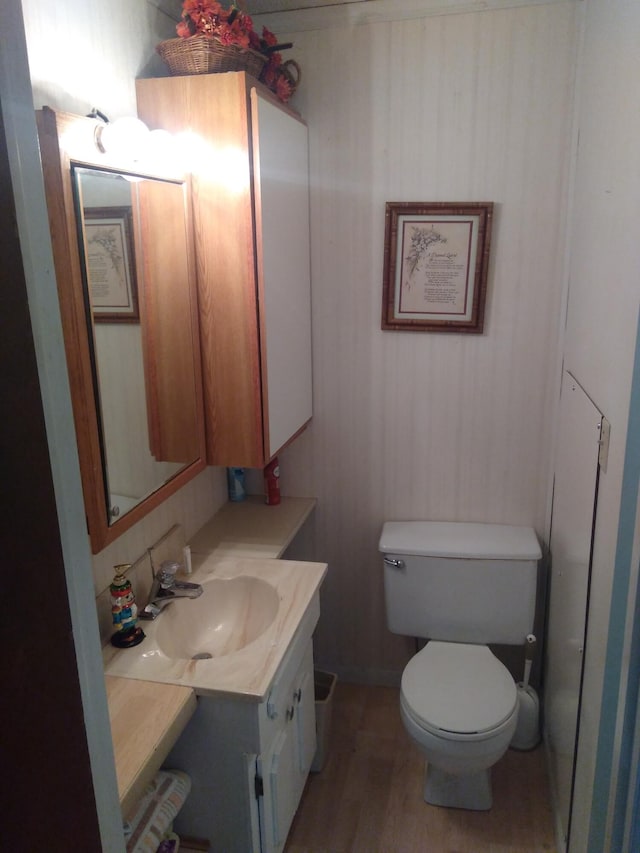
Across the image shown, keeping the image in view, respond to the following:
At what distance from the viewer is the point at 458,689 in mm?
2045

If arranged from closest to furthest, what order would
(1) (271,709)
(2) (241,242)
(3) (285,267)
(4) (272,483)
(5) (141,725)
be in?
(5) (141,725), (1) (271,709), (2) (241,242), (3) (285,267), (4) (272,483)

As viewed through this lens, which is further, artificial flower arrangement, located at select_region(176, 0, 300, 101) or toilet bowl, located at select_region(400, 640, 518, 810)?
toilet bowl, located at select_region(400, 640, 518, 810)

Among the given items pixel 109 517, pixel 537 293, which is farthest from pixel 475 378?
pixel 109 517

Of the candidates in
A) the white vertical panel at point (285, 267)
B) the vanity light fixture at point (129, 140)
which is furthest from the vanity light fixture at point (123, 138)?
the white vertical panel at point (285, 267)

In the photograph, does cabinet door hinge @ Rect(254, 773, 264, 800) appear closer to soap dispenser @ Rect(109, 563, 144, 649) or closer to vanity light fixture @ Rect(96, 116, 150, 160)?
soap dispenser @ Rect(109, 563, 144, 649)

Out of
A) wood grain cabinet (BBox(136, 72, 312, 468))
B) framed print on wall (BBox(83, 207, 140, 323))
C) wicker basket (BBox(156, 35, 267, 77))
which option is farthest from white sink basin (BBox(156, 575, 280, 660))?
wicker basket (BBox(156, 35, 267, 77))

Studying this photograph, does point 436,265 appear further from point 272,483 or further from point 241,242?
point 272,483

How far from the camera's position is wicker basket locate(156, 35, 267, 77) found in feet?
5.52

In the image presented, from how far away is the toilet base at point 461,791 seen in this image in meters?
2.10

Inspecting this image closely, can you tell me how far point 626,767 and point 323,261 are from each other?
1.79m

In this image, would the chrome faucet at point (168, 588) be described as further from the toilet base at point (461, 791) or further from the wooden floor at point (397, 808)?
the toilet base at point (461, 791)

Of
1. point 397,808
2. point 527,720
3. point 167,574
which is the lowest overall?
point 397,808

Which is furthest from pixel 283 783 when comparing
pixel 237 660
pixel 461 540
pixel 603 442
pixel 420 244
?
pixel 420 244

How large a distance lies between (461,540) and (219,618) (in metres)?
0.93
